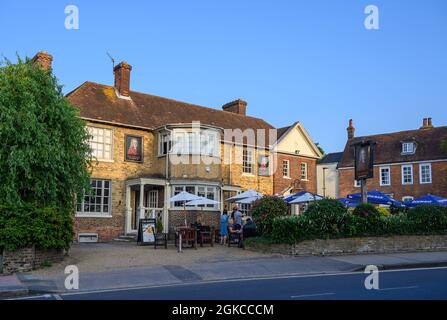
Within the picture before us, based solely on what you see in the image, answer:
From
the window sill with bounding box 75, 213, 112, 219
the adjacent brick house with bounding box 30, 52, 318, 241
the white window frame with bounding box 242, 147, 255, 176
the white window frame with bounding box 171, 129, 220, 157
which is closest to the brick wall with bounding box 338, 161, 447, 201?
the white window frame with bounding box 242, 147, 255, 176

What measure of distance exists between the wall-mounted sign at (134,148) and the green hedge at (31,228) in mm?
10505

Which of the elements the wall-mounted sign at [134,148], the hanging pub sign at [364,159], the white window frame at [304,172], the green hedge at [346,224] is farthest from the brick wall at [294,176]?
the green hedge at [346,224]

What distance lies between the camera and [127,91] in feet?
92.1

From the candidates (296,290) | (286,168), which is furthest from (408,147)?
(296,290)

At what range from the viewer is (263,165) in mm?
31219

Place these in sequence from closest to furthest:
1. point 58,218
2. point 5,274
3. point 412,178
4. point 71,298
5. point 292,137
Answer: point 71,298 → point 5,274 → point 58,218 → point 292,137 → point 412,178

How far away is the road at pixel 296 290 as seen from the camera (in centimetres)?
952

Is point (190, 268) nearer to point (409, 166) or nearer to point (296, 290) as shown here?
point (296, 290)

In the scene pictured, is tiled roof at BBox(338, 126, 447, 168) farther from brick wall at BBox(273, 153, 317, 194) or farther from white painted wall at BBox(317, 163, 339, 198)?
brick wall at BBox(273, 153, 317, 194)

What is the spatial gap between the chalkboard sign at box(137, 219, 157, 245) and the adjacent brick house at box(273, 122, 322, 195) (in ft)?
39.3

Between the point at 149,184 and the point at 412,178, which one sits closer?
the point at 149,184

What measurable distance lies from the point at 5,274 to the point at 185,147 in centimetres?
1336
